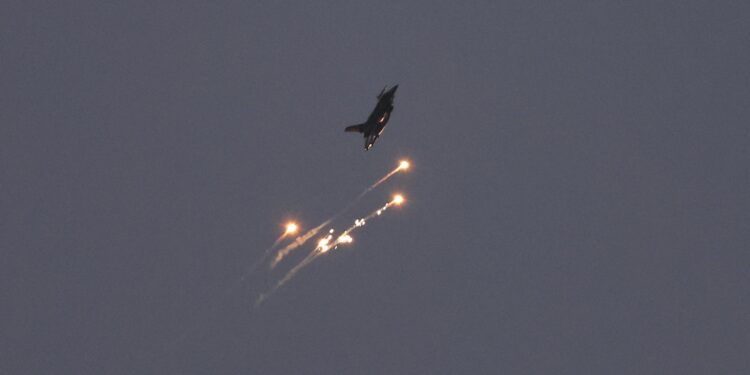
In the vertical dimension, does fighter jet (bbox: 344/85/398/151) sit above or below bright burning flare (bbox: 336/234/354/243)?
above

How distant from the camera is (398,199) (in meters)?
108

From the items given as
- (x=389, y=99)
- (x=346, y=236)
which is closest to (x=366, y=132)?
(x=389, y=99)

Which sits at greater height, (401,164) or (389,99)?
(389,99)

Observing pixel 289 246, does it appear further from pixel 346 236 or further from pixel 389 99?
pixel 389 99

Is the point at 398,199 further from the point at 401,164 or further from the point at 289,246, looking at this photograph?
the point at 289,246

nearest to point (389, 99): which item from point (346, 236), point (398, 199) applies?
point (398, 199)

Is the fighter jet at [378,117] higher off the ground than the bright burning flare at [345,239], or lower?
higher

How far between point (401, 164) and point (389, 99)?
10.5 meters

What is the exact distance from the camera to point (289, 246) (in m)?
104

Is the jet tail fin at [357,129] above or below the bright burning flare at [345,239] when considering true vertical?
above

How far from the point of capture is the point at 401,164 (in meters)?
105

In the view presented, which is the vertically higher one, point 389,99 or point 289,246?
point 389,99

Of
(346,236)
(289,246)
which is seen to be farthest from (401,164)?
(289,246)

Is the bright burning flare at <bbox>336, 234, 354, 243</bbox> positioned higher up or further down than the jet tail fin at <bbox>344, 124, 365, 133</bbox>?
further down
